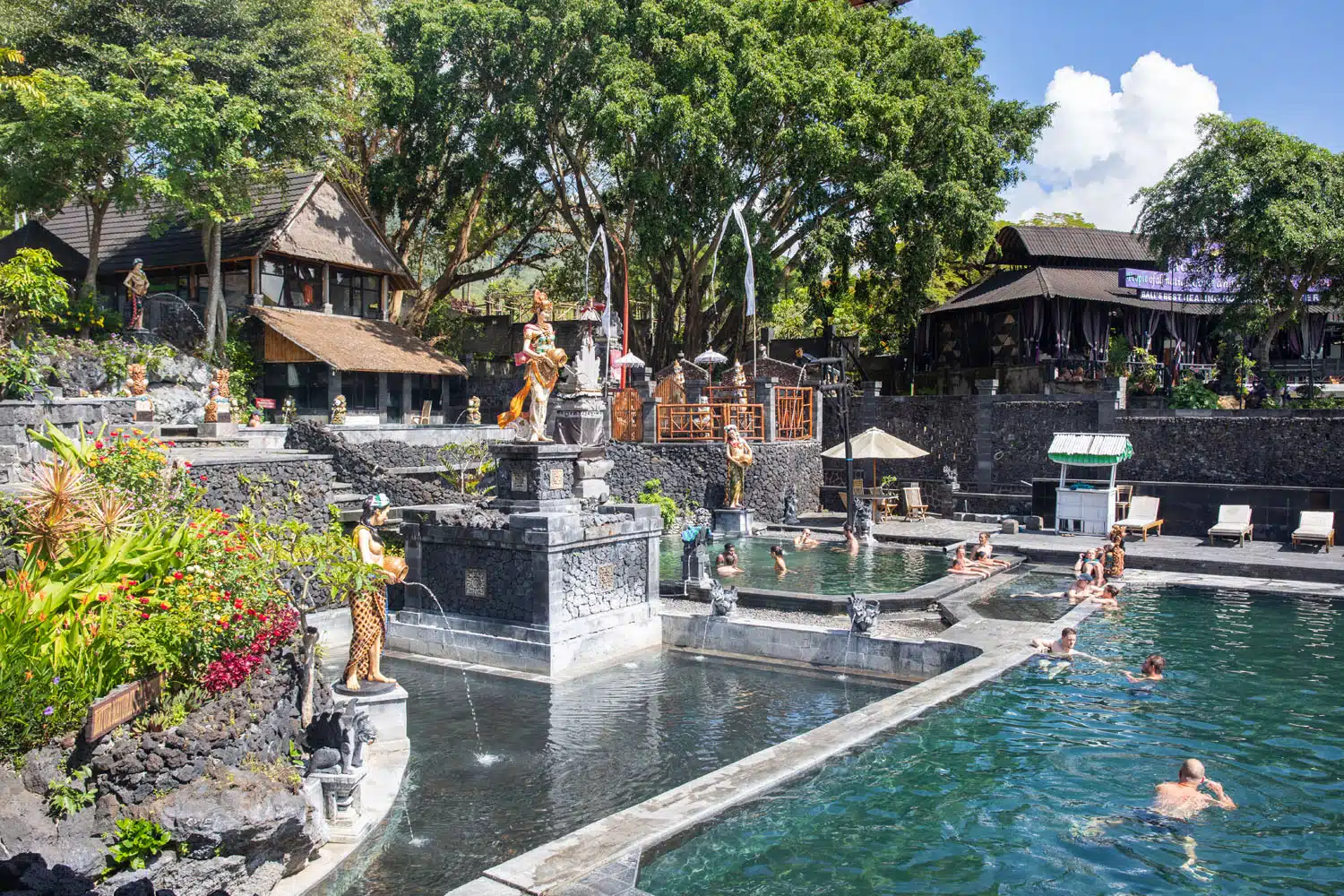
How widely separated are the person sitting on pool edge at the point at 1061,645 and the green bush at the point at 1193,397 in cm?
1541

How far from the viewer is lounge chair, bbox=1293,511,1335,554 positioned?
20125 millimetres

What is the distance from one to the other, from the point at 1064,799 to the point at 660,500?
1723 cm

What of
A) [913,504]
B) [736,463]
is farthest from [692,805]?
[913,504]

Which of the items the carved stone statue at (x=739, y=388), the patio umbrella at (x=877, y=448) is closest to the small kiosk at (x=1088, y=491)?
the patio umbrella at (x=877, y=448)

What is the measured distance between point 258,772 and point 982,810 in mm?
5917

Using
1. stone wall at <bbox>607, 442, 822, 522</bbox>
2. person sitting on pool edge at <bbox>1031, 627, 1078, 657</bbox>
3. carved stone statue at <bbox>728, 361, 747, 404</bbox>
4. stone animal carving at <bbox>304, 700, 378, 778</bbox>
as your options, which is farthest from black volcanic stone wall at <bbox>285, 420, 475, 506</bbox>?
person sitting on pool edge at <bbox>1031, 627, 1078, 657</bbox>

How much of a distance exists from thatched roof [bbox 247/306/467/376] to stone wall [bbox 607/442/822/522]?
8743 millimetres

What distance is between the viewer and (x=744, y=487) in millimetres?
26312

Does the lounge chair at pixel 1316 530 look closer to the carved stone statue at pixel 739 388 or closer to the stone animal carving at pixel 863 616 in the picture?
the stone animal carving at pixel 863 616

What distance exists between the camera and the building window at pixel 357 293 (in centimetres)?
3384

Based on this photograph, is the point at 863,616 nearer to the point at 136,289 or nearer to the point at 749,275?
the point at 749,275

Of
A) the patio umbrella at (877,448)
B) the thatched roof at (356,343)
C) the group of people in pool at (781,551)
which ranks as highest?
the thatched roof at (356,343)

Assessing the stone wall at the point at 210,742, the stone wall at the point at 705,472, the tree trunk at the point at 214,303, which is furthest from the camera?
the tree trunk at the point at 214,303

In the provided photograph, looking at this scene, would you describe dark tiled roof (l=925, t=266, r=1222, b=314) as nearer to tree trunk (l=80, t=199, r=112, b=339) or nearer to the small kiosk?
the small kiosk
